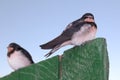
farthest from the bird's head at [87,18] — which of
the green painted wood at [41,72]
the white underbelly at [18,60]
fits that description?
the white underbelly at [18,60]

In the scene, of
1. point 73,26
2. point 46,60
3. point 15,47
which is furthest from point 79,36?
point 15,47

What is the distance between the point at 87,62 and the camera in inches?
108

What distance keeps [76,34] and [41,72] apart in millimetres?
742

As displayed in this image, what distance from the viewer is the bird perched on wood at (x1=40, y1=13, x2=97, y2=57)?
3.54m

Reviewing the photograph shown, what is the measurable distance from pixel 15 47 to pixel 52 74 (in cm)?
342

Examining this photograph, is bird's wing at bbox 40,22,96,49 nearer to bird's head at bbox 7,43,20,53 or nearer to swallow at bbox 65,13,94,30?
swallow at bbox 65,13,94,30

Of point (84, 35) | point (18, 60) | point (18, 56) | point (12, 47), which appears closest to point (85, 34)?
point (84, 35)

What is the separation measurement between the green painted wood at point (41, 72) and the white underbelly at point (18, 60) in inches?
89.9

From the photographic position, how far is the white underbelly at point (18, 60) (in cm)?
571

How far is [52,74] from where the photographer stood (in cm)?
296

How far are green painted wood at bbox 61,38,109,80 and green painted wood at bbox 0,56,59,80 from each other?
108 mm

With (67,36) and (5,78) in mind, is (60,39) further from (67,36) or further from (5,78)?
(5,78)

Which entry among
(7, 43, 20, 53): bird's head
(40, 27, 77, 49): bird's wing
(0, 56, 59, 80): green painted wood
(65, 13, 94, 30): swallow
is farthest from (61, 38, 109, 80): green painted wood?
(7, 43, 20, 53): bird's head

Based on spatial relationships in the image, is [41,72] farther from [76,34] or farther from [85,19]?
[85,19]
